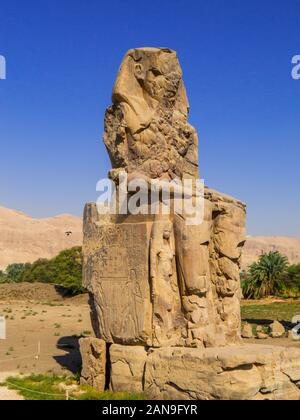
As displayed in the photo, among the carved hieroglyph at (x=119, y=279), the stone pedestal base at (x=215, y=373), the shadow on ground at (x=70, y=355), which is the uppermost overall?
the carved hieroglyph at (x=119, y=279)

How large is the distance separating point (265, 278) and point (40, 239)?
177 ft

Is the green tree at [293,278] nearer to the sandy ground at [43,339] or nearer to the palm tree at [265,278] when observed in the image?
the palm tree at [265,278]

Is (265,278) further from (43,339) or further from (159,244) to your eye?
(159,244)

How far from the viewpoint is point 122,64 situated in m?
8.50

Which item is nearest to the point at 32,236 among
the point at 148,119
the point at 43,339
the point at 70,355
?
the point at 43,339

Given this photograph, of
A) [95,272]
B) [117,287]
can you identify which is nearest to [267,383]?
[117,287]

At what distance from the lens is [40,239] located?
80312mm

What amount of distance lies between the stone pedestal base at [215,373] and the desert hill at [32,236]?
203 feet

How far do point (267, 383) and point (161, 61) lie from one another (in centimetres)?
509

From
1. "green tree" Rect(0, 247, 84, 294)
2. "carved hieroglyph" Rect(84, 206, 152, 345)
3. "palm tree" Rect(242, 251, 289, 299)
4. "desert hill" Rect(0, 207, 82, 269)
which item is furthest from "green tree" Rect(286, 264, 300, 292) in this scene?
"desert hill" Rect(0, 207, 82, 269)

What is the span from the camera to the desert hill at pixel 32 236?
7306 centimetres

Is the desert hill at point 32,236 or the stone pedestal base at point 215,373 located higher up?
the desert hill at point 32,236

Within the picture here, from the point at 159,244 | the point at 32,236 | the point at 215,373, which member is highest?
the point at 32,236

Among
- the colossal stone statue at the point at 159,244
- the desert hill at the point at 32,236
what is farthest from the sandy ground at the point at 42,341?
the desert hill at the point at 32,236
